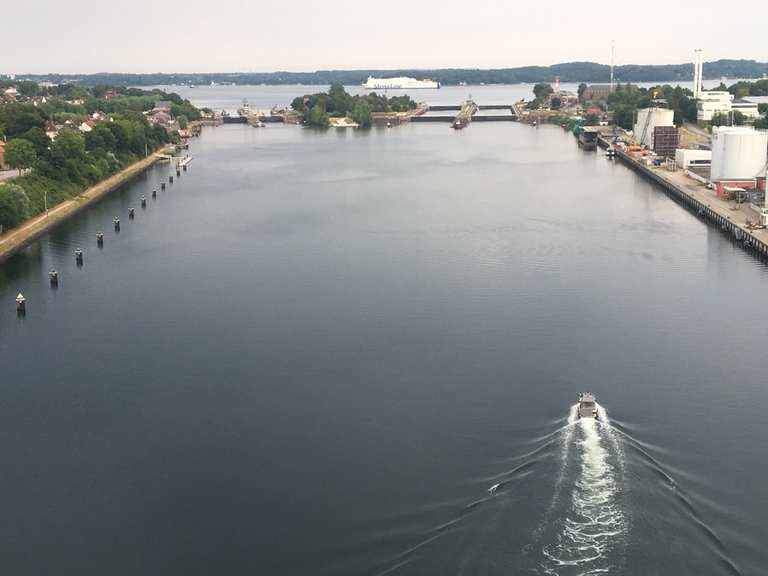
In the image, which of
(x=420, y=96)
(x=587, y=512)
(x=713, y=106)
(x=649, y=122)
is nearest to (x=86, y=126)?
(x=649, y=122)

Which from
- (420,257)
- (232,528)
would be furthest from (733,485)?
(420,257)

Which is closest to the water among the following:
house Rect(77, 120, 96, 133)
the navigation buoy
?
house Rect(77, 120, 96, 133)

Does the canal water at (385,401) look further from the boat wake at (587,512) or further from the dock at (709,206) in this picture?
the dock at (709,206)

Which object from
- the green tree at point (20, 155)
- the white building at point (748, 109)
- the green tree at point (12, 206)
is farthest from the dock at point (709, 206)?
the green tree at point (20, 155)

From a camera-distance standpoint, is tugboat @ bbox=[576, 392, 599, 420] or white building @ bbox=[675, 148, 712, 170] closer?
tugboat @ bbox=[576, 392, 599, 420]

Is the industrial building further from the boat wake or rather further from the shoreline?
the shoreline

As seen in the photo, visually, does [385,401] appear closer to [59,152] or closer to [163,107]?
[59,152]
